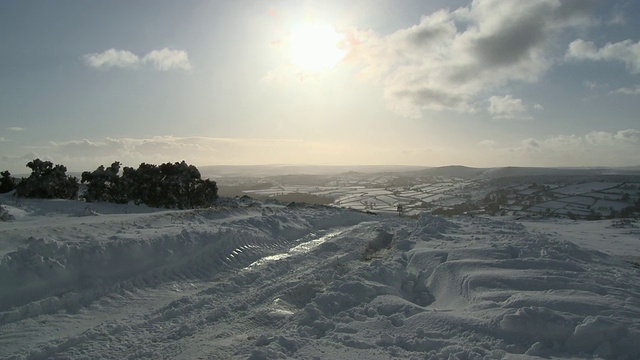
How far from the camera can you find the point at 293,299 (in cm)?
931

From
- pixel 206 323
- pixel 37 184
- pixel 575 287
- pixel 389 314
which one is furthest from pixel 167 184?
pixel 575 287

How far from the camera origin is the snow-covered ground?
21.4ft

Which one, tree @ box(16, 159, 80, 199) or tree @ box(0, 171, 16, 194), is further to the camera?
tree @ box(0, 171, 16, 194)

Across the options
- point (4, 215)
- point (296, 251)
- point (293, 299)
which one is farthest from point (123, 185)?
point (293, 299)

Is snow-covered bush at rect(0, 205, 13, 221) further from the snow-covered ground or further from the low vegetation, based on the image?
the low vegetation

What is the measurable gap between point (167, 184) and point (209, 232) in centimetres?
1424

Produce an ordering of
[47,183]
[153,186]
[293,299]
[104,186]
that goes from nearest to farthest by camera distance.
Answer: [293,299], [47,183], [104,186], [153,186]

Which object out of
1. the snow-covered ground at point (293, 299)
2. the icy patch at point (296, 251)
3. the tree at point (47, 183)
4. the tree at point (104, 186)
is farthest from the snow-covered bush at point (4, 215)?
the icy patch at point (296, 251)

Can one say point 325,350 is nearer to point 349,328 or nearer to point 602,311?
point 349,328

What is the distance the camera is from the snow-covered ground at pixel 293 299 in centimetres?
651

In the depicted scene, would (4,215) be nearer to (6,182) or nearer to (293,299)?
(6,182)

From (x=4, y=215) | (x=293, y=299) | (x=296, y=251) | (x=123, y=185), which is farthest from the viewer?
(x=123, y=185)

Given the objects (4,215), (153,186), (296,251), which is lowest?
(296,251)

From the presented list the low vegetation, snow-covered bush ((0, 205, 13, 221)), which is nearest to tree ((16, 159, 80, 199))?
the low vegetation
